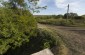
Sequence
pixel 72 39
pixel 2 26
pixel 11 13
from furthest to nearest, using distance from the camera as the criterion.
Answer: pixel 72 39, pixel 11 13, pixel 2 26

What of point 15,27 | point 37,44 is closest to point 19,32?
point 15,27

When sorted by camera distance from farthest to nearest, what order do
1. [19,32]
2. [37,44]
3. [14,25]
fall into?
1. [37,44]
2. [19,32]
3. [14,25]

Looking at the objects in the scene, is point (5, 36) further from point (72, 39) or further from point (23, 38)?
point (72, 39)

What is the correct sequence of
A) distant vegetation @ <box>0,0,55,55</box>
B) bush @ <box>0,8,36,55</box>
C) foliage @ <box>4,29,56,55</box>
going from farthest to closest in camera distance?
1. foliage @ <box>4,29,56,55</box>
2. distant vegetation @ <box>0,0,55,55</box>
3. bush @ <box>0,8,36,55</box>

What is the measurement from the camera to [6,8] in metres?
14.5

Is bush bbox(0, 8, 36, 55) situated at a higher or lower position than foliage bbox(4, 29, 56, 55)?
higher

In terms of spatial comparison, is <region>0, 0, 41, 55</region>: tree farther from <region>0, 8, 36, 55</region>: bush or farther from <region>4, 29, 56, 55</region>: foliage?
<region>4, 29, 56, 55</region>: foliage

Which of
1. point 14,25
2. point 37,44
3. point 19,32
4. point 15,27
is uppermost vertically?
point 14,25

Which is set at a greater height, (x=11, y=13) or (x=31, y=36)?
(x=11, y=13)

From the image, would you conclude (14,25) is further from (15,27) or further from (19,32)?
(19,32)

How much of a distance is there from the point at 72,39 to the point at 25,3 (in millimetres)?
4471

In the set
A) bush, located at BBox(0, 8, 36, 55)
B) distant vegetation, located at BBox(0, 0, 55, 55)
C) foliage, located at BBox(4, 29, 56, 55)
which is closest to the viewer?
bush, located at BBox(0, 8, 36, 55)

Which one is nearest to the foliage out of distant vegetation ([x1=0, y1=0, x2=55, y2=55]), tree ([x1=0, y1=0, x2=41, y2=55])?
distant vegetation ([x1=0, y1=0, x2=55, y2=55])

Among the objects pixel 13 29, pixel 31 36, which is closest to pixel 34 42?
pixel 31 36
